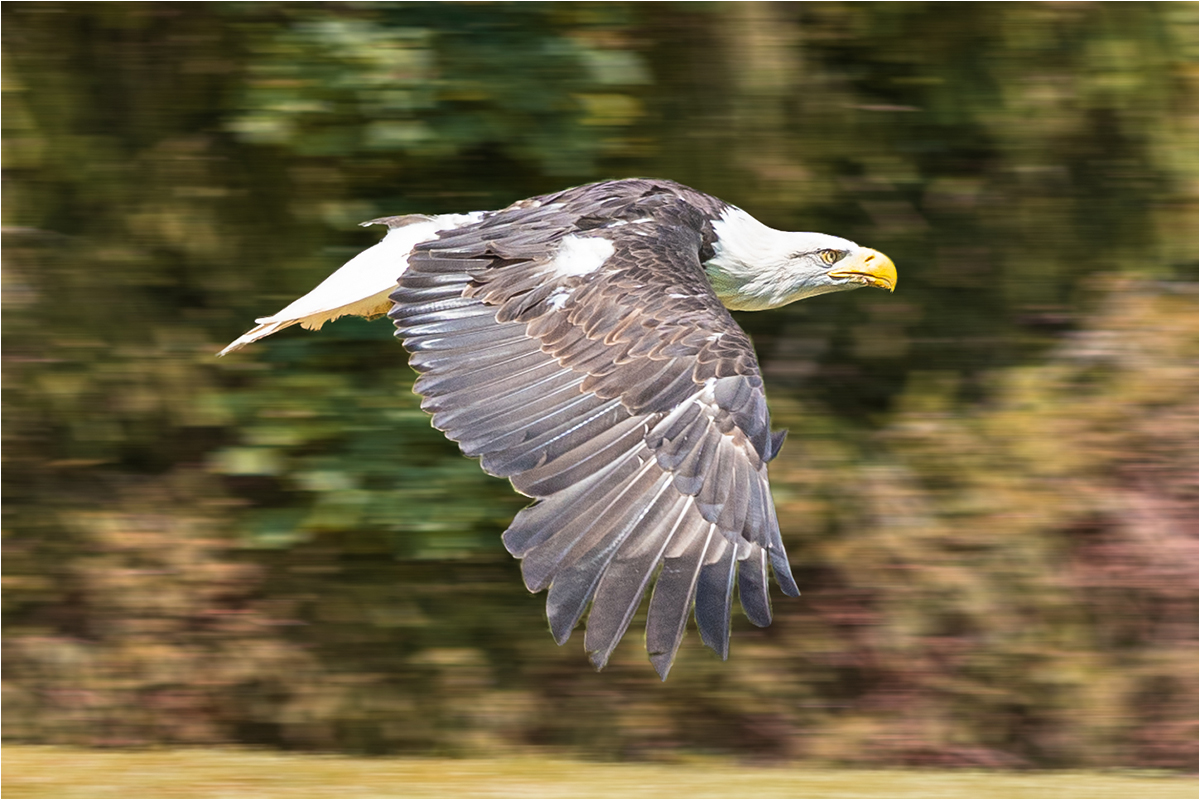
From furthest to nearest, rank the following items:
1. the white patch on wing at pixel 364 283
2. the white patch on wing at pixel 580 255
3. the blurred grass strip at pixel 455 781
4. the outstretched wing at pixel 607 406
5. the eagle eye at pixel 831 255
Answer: the eagle eye at pixel 831 255
the blurred grass strip at pixel 455 781
the white patch on wing at pixel 364 283
the white patch on wing at pixel 580 255
the outstretched wing at pixel 607 406

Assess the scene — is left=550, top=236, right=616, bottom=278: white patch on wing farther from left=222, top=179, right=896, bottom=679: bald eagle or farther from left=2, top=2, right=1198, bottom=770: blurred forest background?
left=2, top=2, right=1198, bottom=770: blurred forest background

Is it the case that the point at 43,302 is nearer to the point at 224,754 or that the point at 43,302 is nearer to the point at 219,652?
the point at 219,652

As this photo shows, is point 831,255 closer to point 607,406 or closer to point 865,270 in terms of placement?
point 865,270

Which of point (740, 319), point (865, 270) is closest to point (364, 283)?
point (865, 270)

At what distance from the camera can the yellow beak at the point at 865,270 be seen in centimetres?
549

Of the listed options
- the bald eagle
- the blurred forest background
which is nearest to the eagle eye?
the bald eagle

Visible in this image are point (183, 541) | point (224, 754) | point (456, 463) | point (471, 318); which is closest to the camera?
point (471, 318)

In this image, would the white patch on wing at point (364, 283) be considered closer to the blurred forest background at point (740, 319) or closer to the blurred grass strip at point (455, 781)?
the blurred grass strip at point (455, 781)

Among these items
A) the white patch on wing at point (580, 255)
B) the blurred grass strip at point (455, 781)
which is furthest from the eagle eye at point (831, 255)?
the blurred grass strip at point (455, 781)

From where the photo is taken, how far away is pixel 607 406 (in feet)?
12.9

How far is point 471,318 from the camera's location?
14.3ft

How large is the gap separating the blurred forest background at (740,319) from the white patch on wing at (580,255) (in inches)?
87.2

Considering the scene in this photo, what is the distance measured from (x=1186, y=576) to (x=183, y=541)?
4961mm

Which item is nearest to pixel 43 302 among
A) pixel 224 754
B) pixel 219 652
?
pixel 219 652
